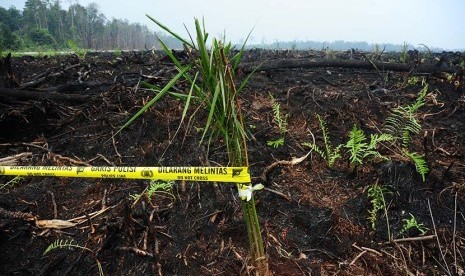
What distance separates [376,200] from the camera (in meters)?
2.22

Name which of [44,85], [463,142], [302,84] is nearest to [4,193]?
[44,85]

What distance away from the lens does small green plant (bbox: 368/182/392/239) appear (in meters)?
2.17

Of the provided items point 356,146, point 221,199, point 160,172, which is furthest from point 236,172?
point 356,146

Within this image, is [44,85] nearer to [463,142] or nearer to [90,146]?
[90,146]

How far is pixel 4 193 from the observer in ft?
8.89

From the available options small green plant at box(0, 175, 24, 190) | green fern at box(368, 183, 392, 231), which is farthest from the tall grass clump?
small green plant at box(0, 175, 24, 190)

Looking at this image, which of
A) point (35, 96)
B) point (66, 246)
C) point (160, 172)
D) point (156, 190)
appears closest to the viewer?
point (160, 172)

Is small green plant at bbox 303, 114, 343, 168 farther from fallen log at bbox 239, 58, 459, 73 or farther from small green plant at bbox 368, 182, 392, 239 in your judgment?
fallen log at bbox 239, 58, 459, 73

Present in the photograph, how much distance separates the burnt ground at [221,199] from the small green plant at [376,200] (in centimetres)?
5

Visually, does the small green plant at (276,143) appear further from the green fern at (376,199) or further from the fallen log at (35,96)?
the fallen log at (35,96)

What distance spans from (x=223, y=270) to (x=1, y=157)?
279cm

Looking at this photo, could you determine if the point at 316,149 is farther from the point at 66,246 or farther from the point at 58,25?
the point at 58,25

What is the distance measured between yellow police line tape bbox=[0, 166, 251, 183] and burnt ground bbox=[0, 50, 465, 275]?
26cm

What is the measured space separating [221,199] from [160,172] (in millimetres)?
641
